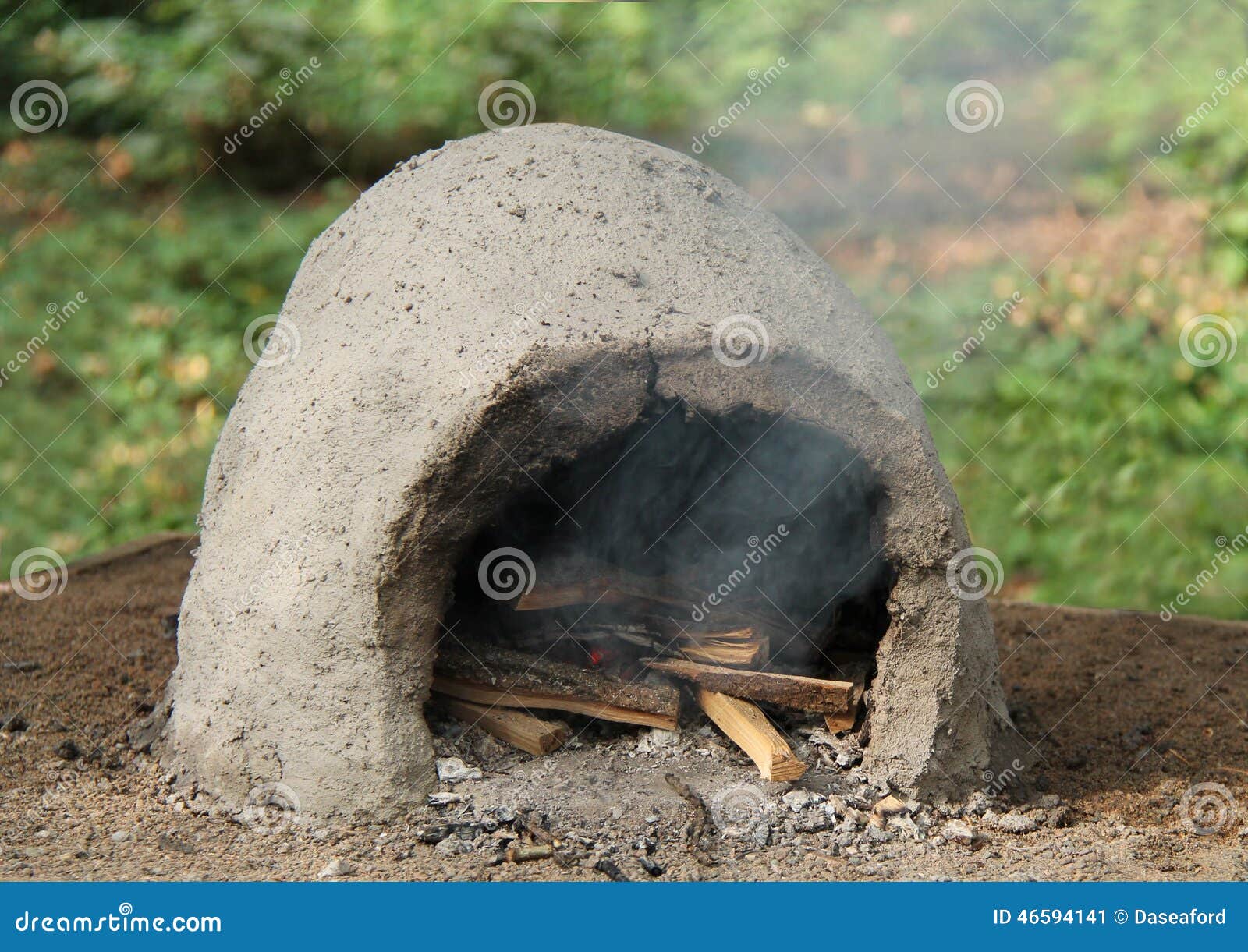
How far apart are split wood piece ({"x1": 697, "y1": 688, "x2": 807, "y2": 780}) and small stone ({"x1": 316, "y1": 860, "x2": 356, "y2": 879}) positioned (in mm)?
1100

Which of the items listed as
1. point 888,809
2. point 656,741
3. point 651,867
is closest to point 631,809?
point 651,867

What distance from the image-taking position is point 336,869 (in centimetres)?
299

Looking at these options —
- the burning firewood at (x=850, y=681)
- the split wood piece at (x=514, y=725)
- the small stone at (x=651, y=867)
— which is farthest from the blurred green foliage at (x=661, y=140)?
the small stone at (x=651, y=867)

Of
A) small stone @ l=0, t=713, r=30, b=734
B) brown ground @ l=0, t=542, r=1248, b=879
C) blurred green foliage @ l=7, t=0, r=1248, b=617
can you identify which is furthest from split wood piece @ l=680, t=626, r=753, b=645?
blurred green foliage @ l=7, t=0, r=1248, b=617

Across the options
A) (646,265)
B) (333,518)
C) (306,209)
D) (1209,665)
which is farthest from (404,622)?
(306,209)

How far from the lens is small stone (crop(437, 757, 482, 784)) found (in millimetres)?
3281

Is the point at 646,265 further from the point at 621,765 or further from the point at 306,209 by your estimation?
the point at 306,209

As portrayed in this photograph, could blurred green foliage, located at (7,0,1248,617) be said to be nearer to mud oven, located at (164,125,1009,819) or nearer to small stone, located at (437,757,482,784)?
mud oven, located at (164,125,1009,819)

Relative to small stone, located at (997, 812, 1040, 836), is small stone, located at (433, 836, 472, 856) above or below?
above

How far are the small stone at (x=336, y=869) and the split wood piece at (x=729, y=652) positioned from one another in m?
1.13

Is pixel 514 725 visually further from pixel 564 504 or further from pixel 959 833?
pixel 959 833

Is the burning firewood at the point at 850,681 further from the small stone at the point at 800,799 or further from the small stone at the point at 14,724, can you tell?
the small stone at the point at 14,724

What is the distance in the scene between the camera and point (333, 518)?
3.16 m

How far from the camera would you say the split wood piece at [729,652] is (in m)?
3.59
